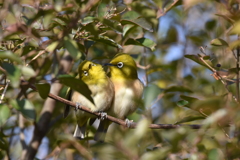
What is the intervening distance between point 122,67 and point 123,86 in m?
0.25

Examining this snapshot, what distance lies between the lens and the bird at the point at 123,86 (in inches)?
175

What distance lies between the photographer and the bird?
4434 millimetres

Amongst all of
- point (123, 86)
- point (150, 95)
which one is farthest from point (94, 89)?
point (150, 95)

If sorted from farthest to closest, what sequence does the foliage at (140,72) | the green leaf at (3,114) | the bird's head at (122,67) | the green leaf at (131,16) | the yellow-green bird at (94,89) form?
the bird's head at (122,67)
the yellow-green bird at (94,89)
the green leaf at (131,16)
the green leaf at (3,114)
the foliage at (140,72)

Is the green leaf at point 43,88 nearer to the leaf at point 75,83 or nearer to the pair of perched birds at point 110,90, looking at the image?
the leaf at point 75,83

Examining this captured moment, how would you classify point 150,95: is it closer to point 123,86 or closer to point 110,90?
point 110,90

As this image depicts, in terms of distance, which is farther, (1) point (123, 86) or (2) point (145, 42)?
(1) point (123, 86)

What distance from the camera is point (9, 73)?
2.06m

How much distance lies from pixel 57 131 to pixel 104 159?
11.1 feet

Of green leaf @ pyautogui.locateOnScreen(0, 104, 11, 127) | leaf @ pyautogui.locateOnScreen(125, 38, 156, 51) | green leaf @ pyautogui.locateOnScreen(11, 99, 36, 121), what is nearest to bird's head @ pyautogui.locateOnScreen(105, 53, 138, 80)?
leaf @ pyautogui.locateOnScreen(125, 38, 156, 51)

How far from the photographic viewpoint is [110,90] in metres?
4.33

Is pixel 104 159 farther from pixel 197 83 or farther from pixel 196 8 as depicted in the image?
pixel 196 8

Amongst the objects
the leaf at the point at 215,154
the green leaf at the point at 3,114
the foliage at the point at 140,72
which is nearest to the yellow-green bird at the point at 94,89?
the foliage at the point at 140,72

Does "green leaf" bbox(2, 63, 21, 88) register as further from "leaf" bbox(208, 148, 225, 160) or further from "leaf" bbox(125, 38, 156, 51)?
"leaf" bbox(125, 38, 156, 51)
